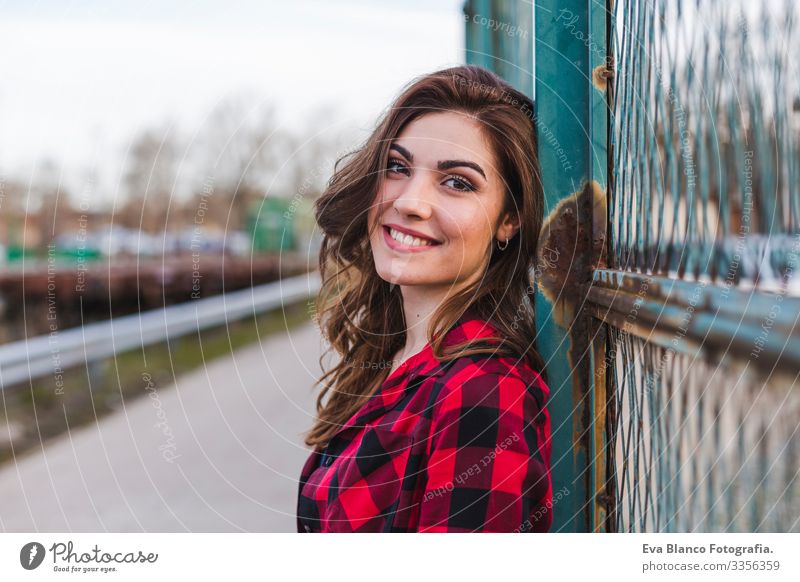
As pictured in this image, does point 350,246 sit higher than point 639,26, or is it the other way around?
point 639,26

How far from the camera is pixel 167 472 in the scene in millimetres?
3645

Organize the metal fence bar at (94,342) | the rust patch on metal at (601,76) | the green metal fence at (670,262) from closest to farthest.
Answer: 1. the green metal fence at (670,262)
2. the rust patch on metal at (601,76)
3. the metal fence bar at (94,342)

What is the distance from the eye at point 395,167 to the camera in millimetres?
1112

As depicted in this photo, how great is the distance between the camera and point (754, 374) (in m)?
0.61

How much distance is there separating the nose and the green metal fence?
0.16 m

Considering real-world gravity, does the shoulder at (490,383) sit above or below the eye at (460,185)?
below

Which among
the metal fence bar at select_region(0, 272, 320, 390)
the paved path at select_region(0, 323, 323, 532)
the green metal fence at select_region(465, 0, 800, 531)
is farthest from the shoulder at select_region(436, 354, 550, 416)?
the metal fence bar at select_region(0, 272, 320, 390)

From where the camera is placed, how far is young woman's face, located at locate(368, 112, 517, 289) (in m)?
1.05

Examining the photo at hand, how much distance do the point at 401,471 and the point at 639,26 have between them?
0.60m

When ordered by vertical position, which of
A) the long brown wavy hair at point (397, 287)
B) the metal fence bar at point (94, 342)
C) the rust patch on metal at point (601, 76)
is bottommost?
the metal fence bar at point (94, 342)

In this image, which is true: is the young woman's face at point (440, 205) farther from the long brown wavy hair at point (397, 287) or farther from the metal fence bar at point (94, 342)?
the metal fence bar at point (94, 342)

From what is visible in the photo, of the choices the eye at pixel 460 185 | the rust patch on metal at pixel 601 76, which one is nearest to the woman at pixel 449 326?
the eye at pixel 460 185
